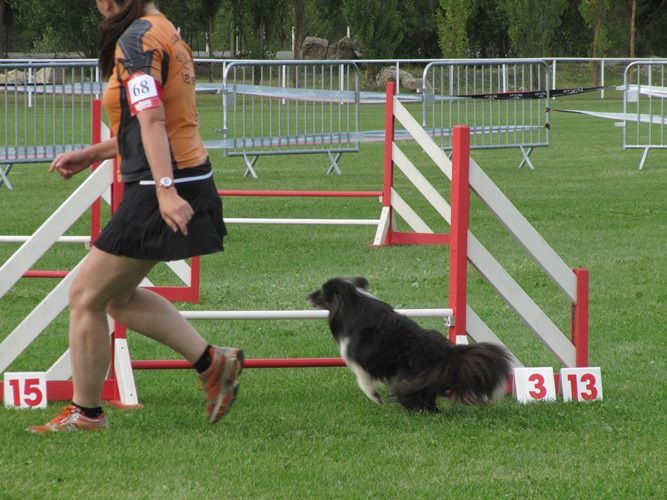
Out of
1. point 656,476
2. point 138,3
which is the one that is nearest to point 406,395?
point 656,476

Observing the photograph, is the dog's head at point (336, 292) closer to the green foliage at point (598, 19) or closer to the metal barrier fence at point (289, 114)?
the metal barrier fence at point (289, 114)

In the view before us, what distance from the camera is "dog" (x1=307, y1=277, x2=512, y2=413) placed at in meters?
5.14

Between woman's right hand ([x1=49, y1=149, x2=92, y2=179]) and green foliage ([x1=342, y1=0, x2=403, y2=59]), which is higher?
green foliage ([x1=342, y1=0, x2=403, y2=59])

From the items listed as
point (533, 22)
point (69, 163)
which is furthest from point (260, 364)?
point (533, 22)

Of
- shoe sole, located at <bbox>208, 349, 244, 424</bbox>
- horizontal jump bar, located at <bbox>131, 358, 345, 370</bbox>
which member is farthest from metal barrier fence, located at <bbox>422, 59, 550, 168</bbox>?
shoe sole, located at <bbox>208, 349, 244, 424</bbox>

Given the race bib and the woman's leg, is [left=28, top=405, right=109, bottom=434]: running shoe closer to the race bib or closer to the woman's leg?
the woman's leg

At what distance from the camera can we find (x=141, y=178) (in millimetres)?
4520

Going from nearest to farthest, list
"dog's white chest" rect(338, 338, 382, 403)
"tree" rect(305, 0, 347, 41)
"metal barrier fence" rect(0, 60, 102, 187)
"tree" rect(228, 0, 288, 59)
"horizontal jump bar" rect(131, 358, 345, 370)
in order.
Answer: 1. "dog's white chest" rect(338, 338, 382, 403)
2. "horizontal jump bar" rect(131, 358, 345, 370)
3. "metal barrier fence" rect(0, 60, 102, 187)
4. "tree" rect(228, 0, 288, 59)
5. "tree" rect(305, 0, 347, 41)

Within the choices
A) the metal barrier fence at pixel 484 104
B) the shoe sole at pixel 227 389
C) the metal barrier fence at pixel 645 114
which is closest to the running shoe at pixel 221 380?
the shoe sole at pixel 227 389

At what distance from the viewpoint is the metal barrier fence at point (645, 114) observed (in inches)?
716

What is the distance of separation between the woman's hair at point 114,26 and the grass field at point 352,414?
141cm

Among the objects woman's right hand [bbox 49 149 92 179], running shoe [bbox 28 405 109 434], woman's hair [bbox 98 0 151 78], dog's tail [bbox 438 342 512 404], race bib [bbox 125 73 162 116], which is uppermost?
woman's hair [bbox 98 0 151 78]

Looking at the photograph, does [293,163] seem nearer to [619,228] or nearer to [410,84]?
[619,228]

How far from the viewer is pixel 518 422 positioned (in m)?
5.21
